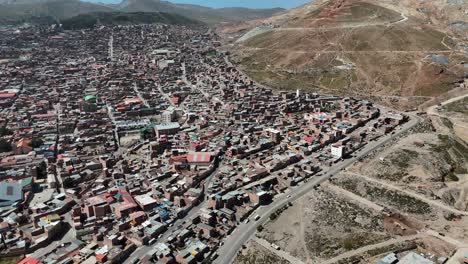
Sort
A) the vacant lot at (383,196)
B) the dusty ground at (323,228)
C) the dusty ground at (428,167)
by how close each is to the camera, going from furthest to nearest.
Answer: the dusty ground at (428,167) < the vacant lot at (383,196) < the dusty ground at (323,228)

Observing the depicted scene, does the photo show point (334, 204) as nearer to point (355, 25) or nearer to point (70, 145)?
point (70, 145)

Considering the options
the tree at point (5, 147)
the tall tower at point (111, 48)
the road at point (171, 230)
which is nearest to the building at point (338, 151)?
the road at point (171, 230)

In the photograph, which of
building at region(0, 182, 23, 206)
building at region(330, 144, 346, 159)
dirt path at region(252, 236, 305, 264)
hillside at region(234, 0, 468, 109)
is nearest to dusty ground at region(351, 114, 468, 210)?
building at region(330, 144, 346, 159)

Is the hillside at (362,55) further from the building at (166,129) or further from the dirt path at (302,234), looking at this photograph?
the dirt path at (302,234)

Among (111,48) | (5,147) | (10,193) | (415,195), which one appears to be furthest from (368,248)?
(111,48)

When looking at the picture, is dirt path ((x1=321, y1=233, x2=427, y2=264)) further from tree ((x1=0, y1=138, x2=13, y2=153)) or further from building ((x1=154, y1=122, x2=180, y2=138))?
tree ((x1=0, y1=138, x2=13, y2=153))

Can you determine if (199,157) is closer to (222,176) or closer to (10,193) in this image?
(222,176)
